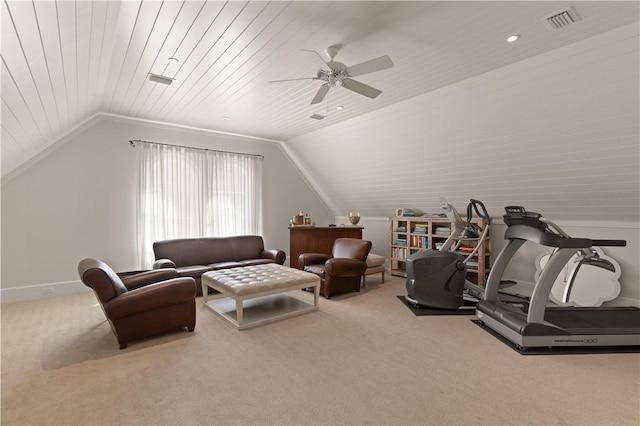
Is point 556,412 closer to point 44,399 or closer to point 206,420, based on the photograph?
point 206,420

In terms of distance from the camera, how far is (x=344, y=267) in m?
4.62

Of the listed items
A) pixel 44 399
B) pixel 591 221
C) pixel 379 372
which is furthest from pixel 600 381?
pixel 44 399

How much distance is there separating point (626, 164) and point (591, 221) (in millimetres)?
1218

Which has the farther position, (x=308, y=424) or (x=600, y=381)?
(x=600, y=381)

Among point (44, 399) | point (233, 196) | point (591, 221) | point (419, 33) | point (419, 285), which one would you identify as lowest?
point (44, 399)

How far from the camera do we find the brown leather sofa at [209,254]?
15.8 feet

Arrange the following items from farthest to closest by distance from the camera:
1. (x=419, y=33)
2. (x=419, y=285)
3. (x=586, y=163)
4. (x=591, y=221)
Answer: (x=591, y=221) < (x=419, y=285) < (x=586, y=163) < (x=419, y=33)

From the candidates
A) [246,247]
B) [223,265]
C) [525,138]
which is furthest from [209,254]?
[525,138]

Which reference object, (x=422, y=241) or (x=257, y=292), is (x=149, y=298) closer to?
(x=257, y=292)

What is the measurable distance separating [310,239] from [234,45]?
3.71 m

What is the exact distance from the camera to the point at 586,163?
362 cm

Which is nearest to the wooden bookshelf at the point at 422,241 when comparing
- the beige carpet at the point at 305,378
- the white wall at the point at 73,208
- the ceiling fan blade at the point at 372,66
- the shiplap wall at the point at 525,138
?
the shiplap wall at the point at 525,138

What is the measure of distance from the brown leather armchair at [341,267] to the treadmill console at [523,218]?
2.14 meters

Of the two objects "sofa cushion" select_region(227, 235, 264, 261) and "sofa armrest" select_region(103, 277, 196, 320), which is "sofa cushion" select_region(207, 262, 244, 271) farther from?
"sofa armrest" select_region(103, 277, 196, 320)
